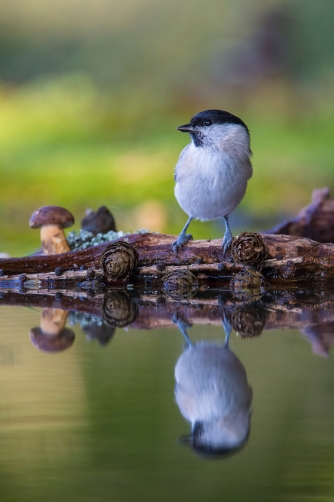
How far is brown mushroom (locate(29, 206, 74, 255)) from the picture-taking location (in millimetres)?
3592

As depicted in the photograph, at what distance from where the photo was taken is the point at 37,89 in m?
8.14

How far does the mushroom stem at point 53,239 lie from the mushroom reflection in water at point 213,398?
1.80 metres

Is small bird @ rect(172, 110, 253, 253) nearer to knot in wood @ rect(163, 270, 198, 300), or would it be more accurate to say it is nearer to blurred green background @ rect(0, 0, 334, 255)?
knot in wood @ rect(163, 270, 198, 300)

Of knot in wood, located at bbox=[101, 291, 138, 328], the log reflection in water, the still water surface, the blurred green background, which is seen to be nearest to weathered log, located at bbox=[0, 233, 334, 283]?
the log reflection in water

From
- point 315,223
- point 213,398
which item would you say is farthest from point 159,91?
point 213,398

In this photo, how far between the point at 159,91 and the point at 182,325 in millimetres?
6308

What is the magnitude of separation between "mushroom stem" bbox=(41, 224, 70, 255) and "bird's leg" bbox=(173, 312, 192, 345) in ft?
4.08

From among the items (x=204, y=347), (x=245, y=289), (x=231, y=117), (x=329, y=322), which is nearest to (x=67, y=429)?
(x=204, y=347)

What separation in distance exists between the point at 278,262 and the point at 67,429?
200 cm

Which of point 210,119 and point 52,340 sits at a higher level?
point 210,119

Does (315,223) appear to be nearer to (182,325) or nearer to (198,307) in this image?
(198,307)

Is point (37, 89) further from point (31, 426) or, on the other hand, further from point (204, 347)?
point (31, 426)

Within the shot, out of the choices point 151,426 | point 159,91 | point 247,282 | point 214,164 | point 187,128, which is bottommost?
point 151,426

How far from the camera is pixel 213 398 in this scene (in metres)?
1.54
